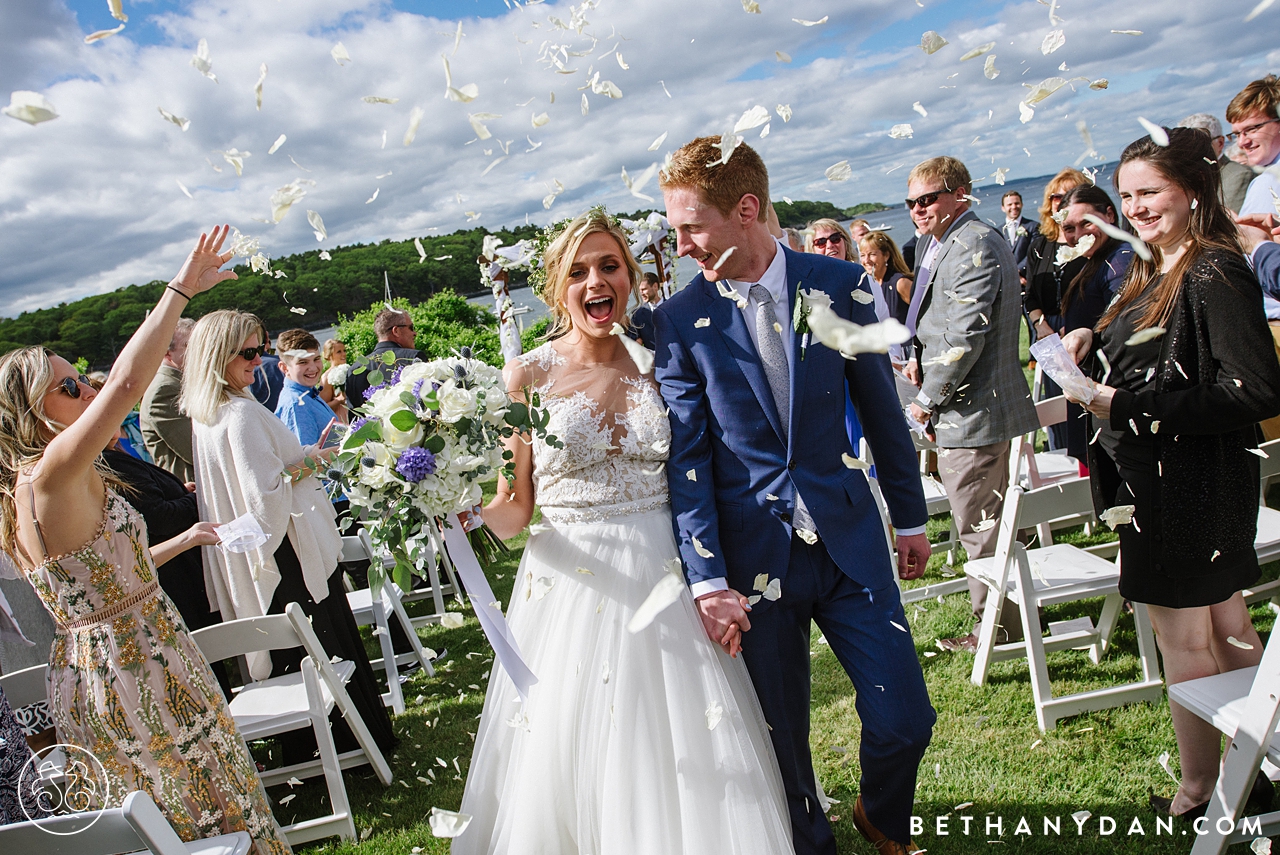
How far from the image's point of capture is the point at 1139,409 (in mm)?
2684

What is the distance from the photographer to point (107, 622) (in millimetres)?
2908

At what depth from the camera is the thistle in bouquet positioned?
2.64 meters

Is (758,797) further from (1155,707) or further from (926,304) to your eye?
(926,304)

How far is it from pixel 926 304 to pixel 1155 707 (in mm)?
2437

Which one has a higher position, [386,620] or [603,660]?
[603,660]

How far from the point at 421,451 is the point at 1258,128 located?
5.54 metres

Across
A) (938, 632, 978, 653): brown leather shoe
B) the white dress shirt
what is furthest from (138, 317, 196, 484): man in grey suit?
(938, 632, 978, 653): brown leather shoe

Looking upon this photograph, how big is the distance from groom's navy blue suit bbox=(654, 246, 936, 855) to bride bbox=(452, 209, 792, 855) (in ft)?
0.57

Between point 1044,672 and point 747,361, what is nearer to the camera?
point 747,361

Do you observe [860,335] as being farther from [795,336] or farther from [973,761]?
[973,761]

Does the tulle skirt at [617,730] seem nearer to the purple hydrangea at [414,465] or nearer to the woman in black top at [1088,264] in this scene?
the purple hydrangea at [414,465]

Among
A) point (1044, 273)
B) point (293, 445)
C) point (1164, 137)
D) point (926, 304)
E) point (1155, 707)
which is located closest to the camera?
point (1164, 137)

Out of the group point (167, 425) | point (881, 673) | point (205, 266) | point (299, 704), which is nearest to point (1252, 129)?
point (881, 673)

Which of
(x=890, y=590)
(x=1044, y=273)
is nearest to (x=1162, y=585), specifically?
(x=890, y=590)
